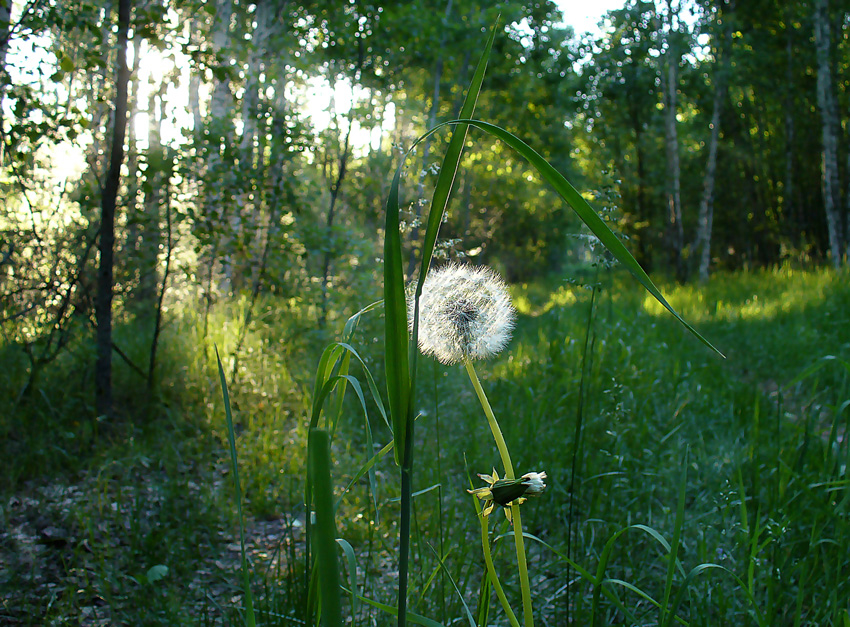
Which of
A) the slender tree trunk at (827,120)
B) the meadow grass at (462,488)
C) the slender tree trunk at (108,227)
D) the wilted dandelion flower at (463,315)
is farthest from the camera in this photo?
the slender tree trunk at (827,120)

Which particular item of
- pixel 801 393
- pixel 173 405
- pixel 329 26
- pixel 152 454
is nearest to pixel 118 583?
pixel 152 454

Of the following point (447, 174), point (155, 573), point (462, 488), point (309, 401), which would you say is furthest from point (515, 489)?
point (309, 401)

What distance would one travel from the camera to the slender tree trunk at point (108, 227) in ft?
11.8

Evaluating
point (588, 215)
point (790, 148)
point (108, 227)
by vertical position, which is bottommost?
point (588, 215)

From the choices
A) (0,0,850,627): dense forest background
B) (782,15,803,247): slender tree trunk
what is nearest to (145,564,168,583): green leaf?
(0,0,850,627): dense forest background

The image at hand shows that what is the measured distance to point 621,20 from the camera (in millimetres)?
14258

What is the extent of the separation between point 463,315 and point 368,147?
34.9 ft

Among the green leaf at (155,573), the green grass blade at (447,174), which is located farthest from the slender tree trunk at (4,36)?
the green grass blade at (447,174)

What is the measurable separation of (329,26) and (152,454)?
555cm

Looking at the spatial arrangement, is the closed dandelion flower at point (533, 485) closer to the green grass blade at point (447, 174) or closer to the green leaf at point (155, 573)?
the green grass blade at point (447, 174)

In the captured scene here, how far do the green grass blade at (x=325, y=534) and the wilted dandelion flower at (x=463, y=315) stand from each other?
0.48 m

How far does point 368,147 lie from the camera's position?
11086mm

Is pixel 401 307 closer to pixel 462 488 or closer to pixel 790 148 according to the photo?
pixel 462 488

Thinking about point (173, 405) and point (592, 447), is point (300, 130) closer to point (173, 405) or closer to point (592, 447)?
point (173, 405)
